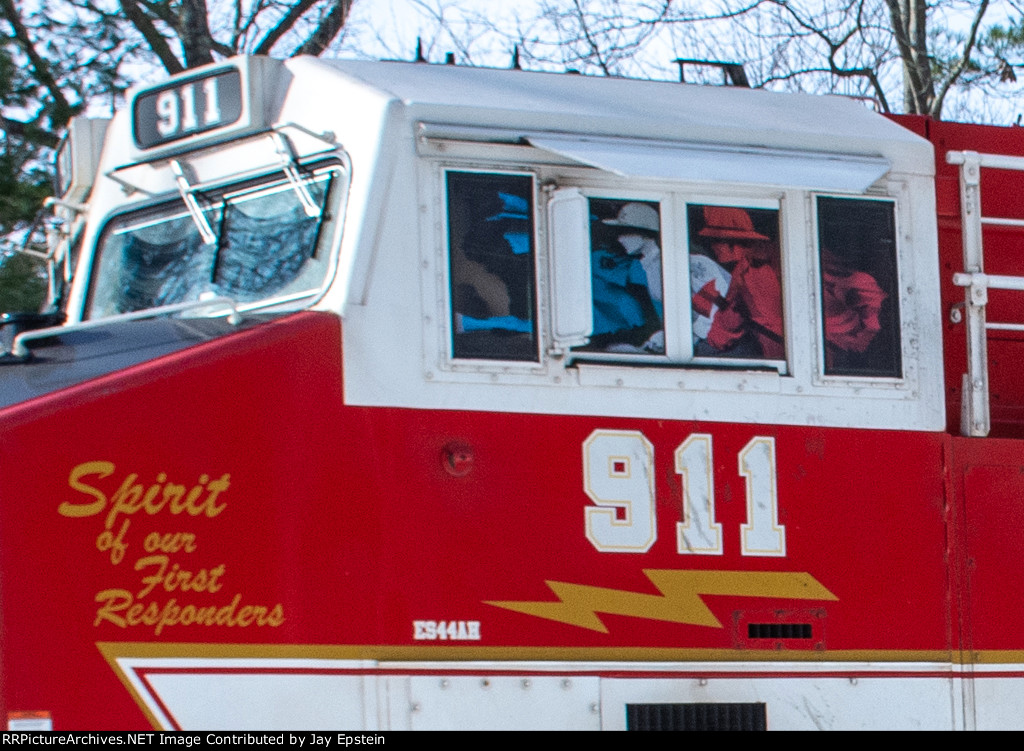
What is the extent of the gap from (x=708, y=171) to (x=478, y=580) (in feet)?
5.16

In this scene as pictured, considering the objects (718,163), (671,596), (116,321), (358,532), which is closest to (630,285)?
(718,163)

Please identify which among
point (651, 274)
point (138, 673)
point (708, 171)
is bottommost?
point (138, 673)

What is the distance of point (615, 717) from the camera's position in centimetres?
501

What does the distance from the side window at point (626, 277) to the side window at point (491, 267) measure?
22 centimetres

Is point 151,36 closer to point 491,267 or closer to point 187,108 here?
point 187,108

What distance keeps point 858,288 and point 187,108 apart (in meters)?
2.49

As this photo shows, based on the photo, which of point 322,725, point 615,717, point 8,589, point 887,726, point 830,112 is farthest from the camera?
point 830,112

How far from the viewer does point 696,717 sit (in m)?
5.13

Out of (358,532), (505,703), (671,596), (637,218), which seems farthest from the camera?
(637,218)

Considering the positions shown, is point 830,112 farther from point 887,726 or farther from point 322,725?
point 322,725

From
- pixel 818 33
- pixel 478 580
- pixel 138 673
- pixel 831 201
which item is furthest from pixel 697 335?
pixel 818 33

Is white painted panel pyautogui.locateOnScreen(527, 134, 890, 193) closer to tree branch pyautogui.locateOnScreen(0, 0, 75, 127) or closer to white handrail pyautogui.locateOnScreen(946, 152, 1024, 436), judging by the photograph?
white handrail pyautogui.locateOnScreen(946, 152, 1024, 436)

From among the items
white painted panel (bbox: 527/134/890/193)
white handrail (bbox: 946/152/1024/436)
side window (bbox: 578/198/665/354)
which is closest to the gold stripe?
white handrail (bbox: 946/152/1024/436)

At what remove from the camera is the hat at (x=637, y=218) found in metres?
5.22
